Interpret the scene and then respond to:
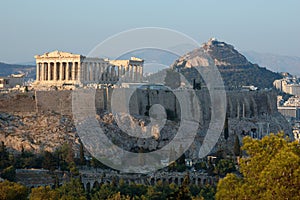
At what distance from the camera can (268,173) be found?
883 inches

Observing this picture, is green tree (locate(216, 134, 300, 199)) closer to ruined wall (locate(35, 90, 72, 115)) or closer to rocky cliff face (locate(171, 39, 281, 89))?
ruined wall (locate(35, 90, 72, 115))

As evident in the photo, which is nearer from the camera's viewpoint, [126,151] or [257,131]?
[126,151]

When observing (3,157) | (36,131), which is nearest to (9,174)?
(3,157)

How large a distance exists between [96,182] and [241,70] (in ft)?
299

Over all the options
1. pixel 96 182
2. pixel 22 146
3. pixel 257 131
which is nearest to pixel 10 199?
pixel 96 182

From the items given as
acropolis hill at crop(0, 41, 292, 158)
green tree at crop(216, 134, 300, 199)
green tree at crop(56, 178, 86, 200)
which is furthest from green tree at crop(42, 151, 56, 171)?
green tree at crop(216, 134, 300, 199)

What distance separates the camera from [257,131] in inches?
2413

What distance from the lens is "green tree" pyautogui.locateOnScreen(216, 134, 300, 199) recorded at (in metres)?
22.2

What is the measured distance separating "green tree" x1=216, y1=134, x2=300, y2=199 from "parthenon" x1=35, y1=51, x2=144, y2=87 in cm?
3398

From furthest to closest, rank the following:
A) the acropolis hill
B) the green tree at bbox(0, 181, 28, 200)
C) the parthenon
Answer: the parthenon < the acropolis hill < the green tree at bbox(0, 181, 28, 200)

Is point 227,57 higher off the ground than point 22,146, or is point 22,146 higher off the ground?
point 227,57

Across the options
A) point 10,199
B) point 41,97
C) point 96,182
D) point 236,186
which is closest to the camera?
point 236,186

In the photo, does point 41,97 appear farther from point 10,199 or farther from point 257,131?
point 10,199

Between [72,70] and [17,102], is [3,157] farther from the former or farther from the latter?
[72,70]
